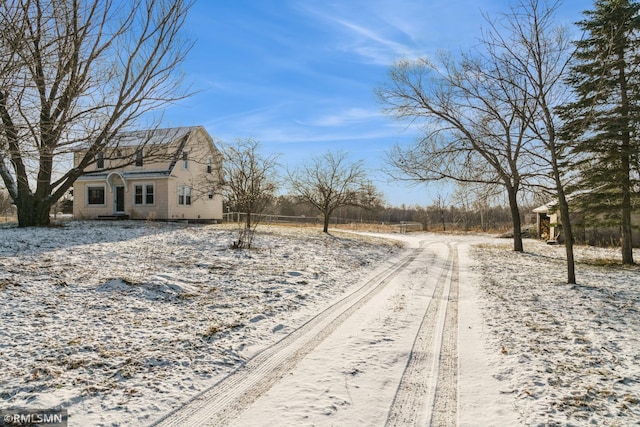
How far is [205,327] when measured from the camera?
553cm

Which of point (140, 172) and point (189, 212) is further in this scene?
point (189, 212)

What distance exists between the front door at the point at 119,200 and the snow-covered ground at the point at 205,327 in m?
13.7

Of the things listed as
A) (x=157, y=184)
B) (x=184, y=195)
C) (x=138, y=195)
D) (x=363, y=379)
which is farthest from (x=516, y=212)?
(x=138, y=195)

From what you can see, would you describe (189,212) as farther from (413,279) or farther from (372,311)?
(372,311)

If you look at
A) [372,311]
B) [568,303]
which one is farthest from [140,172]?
[568,303]

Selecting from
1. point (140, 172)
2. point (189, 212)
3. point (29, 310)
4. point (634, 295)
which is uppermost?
point (140, 172)

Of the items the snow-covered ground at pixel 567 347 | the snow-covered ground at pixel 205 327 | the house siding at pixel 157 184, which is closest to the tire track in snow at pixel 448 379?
the snow-covered ground at pixel 205 327

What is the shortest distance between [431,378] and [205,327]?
128 inches

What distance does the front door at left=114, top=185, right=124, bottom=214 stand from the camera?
24.5 m

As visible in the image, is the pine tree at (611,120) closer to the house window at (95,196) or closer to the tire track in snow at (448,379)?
the tire track in snow at (448,379)

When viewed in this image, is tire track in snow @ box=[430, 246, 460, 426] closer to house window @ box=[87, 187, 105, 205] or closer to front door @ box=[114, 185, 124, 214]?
front door @ box=[114, 185, 124, 214]

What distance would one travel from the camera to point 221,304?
6.75 meters

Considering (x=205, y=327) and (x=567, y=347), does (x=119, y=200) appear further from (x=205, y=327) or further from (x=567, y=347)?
(x=567, y=347)

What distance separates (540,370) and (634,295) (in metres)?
6.05
